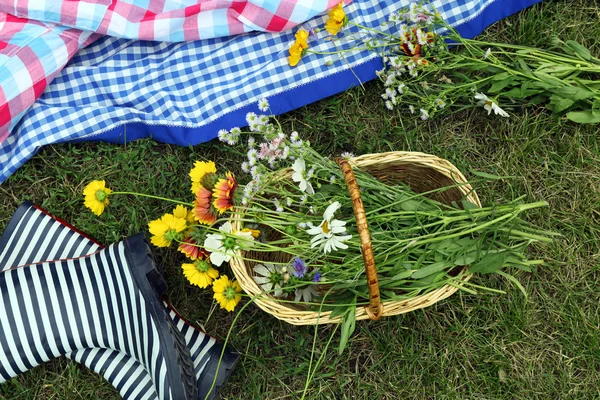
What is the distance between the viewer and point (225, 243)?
801 millimetres

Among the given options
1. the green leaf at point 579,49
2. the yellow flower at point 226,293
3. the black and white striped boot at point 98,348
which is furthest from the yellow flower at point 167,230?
the green leaf at point 579,49

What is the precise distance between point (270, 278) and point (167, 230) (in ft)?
0.59

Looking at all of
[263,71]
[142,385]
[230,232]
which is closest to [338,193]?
[230,232]

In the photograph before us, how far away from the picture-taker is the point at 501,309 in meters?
1.10

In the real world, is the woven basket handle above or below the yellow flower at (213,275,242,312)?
above

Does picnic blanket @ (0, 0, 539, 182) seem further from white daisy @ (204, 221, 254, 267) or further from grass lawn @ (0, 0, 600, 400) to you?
white daisy @ (204, 221, 254, 267)

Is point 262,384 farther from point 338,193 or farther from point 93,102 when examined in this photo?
point 93,102

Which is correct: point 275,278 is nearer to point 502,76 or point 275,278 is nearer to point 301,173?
point 301,173

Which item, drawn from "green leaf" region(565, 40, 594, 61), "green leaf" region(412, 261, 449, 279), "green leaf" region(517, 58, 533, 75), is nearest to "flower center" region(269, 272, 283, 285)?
"green leaf" region(412, 261, 449, 279)

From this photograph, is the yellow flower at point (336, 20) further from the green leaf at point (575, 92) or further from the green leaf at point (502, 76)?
the green leaf at point (575, 92)

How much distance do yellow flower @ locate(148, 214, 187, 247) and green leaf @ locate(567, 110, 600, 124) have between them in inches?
29.6

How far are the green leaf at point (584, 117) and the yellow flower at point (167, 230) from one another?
0.75 meters

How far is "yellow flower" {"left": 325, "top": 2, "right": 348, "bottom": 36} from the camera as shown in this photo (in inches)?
41.4

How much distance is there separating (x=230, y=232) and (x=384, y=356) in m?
0.46
